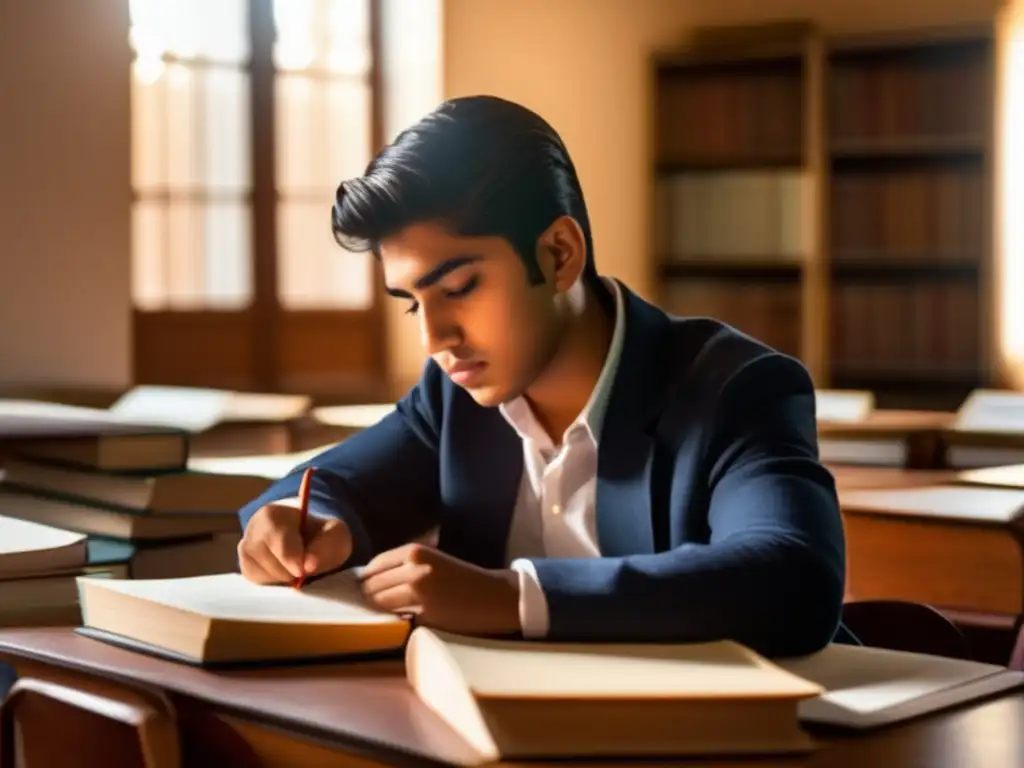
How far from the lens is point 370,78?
5.71 metres

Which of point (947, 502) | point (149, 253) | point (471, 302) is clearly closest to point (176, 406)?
point (947, 502)

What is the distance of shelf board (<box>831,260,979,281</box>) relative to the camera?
5.60 meters

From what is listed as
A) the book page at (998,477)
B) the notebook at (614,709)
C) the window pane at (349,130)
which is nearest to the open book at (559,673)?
the notebook at (614,709)

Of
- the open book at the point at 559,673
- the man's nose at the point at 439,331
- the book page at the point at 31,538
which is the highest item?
the man's nose at the point at 439,331

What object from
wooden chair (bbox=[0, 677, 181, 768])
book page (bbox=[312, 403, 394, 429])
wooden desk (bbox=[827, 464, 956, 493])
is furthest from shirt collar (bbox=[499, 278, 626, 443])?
book page (bbox=[312, 403, 394, 429])

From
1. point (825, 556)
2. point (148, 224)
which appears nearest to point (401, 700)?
point (825, 556)

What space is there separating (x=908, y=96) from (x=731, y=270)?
0.96 m

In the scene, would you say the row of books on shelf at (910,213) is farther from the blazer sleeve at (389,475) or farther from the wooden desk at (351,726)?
the wooden desk at (351,726)

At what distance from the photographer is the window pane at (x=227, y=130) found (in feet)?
17.7

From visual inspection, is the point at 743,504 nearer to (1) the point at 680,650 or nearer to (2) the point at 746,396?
(2) the point at 746,396

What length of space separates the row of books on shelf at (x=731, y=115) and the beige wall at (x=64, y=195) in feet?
10.3

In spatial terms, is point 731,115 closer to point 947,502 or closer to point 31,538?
point 947,502

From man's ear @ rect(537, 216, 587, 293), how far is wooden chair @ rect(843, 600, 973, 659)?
44 centimetres

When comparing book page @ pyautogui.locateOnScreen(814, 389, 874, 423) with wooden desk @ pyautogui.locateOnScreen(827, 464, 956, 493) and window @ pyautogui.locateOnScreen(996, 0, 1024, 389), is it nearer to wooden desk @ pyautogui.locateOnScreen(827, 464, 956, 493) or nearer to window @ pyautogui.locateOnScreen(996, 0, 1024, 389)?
wooden desk @ pyautogui.locateOnScreen(827, 464, 956, 493)
